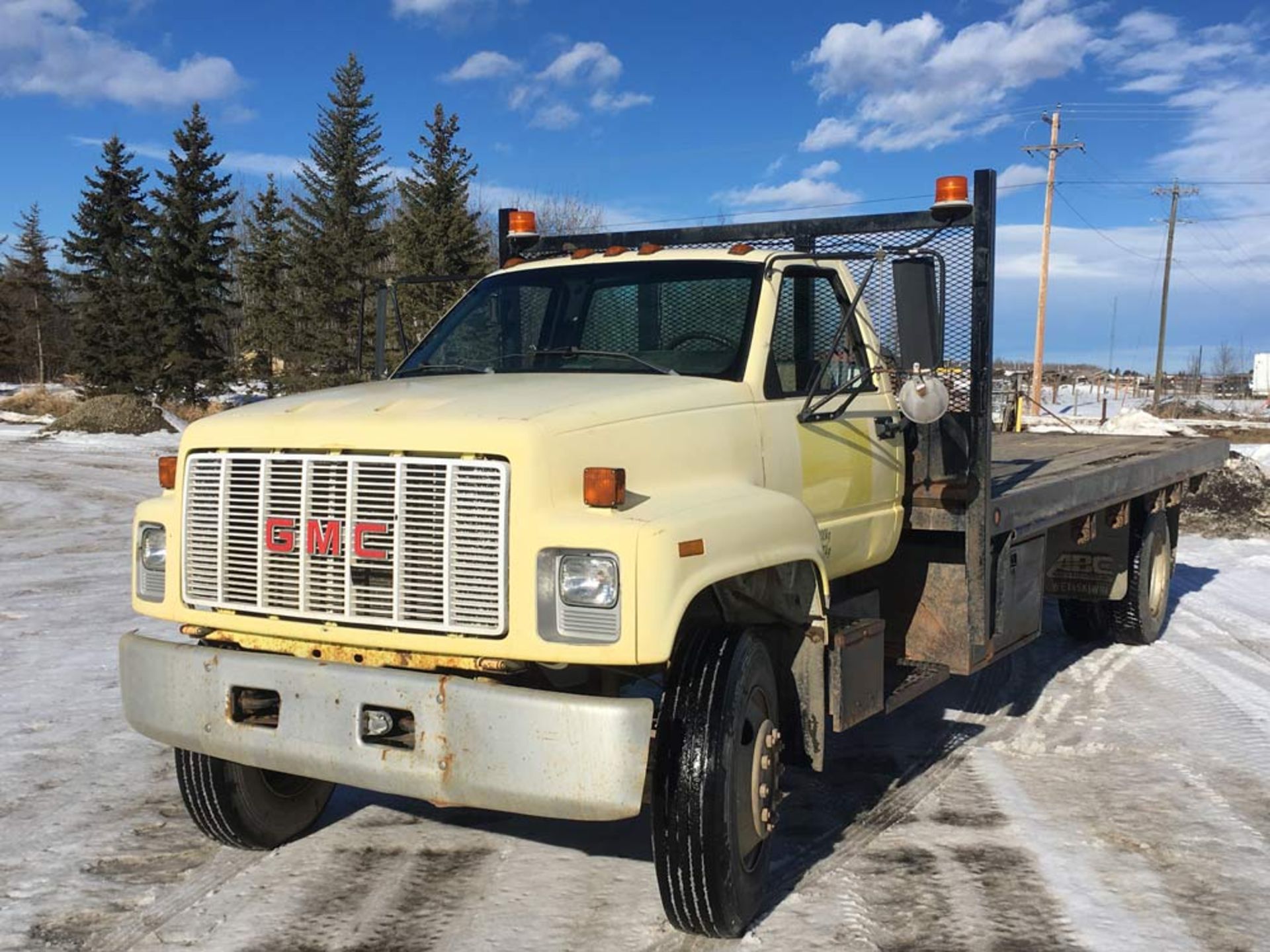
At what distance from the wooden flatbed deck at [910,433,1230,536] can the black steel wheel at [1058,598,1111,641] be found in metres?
0.94

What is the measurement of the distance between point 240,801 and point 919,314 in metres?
3.16

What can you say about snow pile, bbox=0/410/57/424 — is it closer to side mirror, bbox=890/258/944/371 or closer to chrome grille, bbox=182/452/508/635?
chrome grille, bbox=182/452/508/635

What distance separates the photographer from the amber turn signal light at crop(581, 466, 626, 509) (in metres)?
3.51

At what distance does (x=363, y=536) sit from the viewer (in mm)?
3635

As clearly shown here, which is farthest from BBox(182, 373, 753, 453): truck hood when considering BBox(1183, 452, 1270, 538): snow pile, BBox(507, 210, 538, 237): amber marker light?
BBox(1183, 452, 1270, 538): snow pile

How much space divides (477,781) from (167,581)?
1.40m

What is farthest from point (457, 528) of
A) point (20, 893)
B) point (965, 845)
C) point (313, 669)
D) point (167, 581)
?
point (965, 845)

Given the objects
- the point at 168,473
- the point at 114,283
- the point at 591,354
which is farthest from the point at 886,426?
the point at 114,283

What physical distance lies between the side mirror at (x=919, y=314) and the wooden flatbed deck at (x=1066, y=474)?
92cm

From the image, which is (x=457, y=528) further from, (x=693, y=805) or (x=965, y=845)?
(x=965, y=845)

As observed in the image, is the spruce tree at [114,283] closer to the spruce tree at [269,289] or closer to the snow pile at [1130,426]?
the spruce tree at [269,289]

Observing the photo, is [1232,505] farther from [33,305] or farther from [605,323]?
[33,305]

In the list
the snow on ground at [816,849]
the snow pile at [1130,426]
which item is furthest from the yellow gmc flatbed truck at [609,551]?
the snow pile at [1130,426]

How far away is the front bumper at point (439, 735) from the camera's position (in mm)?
3375
